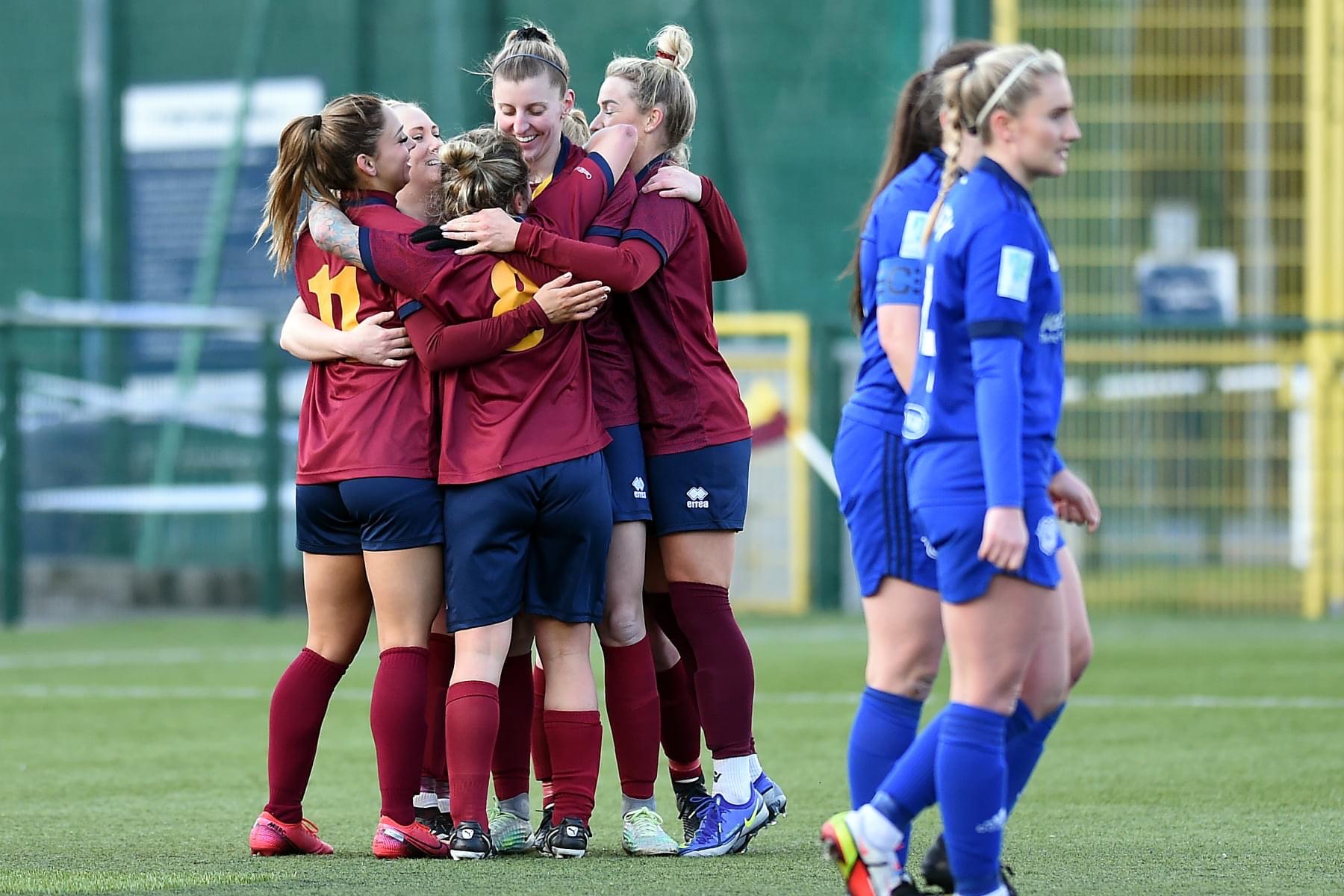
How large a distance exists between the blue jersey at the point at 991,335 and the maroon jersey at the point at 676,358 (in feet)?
3.57

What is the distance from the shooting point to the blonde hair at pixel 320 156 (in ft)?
14.8

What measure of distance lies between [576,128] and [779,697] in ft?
12.4

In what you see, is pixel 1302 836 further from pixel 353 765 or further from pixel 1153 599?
pixel 1153 599

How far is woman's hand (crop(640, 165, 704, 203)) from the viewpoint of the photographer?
4555mm

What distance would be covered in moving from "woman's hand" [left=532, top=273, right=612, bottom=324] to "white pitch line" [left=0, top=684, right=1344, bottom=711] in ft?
12.7

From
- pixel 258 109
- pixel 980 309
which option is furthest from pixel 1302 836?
pixel 258 109

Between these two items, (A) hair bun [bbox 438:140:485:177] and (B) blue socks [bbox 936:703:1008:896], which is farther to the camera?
(A) hair bun [bbox 438:140:485:177]

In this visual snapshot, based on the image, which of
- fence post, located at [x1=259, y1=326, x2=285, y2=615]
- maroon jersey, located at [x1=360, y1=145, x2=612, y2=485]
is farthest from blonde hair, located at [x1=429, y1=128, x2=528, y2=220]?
fence post, located at [x1=259, y1=326, x2=285, y2=615]

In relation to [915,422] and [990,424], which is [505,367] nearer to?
[915,422]

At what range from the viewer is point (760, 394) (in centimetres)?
1238

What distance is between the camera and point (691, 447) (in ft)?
15.1

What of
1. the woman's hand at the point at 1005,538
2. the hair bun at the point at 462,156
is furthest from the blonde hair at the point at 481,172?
the woman's hand at the point at 1005,538

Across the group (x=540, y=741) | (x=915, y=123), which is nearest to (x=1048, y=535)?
(x=915, y=123)

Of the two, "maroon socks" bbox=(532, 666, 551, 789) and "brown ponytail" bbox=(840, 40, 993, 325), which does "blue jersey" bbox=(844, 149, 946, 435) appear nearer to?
"brown ponytail" bbox=(840, 40, 993, 325)
